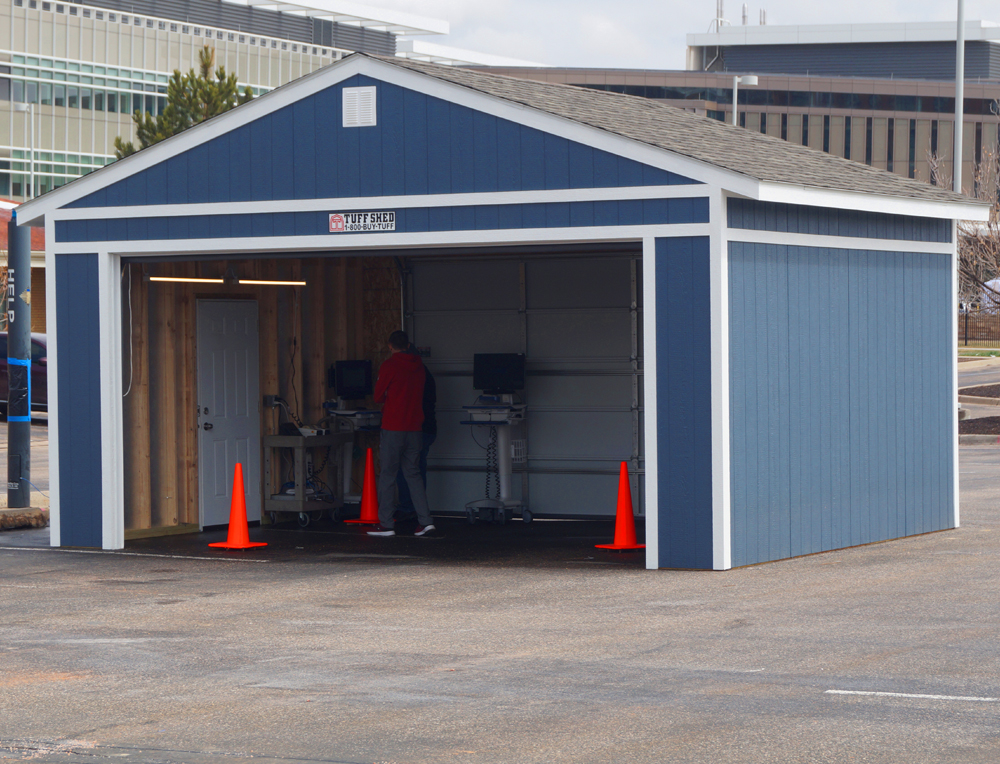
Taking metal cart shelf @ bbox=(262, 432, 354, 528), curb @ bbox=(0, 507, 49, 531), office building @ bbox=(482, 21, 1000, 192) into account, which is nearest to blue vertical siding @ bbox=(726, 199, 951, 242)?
metal cart shelf @ bbox=(262, 432, 354, 528)

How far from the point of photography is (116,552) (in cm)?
1443

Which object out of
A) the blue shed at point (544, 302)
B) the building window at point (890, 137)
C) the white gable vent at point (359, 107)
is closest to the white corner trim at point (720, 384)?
the blue shed at point (544, 302)

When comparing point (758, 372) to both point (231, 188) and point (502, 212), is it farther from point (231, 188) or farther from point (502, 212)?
point (231, 188)

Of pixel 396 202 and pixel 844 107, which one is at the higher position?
pixel 844 107

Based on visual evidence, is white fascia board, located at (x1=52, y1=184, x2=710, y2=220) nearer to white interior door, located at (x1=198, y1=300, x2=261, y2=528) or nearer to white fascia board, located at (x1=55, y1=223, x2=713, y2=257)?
white fascia board, located at (x1=55, y1=223, x2=713, y2=257)

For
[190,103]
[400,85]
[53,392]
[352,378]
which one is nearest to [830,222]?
[400,85]

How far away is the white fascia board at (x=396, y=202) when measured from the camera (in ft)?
41.0

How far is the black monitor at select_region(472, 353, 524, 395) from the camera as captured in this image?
16.7 meters

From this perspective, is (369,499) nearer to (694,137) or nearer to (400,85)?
(400,85)

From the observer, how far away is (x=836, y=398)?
13766mm

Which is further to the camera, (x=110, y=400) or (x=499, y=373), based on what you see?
(x=499, y=373)

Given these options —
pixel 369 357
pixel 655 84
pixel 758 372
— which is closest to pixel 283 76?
pixel 655 84

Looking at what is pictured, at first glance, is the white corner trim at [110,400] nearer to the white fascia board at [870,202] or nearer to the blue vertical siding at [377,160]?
the blue vertical siding at [377,160]

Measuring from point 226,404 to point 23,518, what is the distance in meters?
2.47
